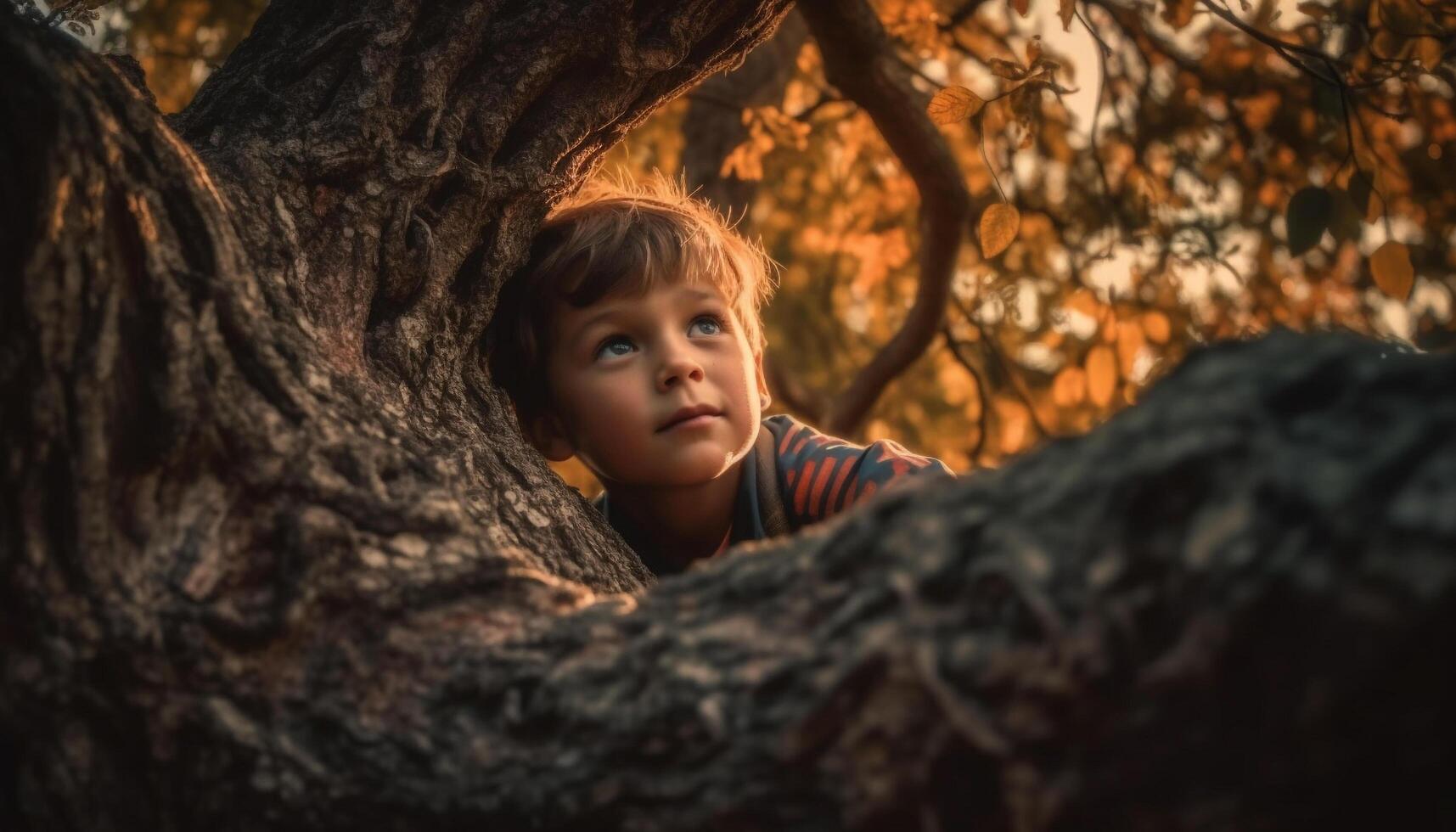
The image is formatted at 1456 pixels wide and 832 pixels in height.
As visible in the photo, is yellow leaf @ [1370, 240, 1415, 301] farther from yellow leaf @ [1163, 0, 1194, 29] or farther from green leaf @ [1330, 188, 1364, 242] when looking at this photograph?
yellow leaf @ [1163, 0, 1194, 29]

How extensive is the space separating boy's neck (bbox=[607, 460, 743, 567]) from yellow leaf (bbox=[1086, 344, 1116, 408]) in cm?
104

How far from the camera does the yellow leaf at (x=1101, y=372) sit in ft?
8.74

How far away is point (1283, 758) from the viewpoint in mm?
646

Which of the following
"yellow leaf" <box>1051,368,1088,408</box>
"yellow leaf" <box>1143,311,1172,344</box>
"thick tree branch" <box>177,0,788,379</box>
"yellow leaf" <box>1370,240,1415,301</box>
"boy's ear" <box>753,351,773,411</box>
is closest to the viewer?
"thick tree branch" <box>177,0,788,379</box>

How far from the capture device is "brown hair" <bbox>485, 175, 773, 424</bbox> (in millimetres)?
2027

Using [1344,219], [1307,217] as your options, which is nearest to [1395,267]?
[1307,217]

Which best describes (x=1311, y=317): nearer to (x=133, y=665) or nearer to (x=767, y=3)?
(x=767, y=3)

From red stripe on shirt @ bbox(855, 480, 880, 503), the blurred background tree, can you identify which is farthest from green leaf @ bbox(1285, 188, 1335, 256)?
red stripe on shirt @ bbox(855, 480, 880, 503)

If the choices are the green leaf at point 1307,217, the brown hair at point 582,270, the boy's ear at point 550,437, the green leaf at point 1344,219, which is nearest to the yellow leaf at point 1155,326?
the green leaf at point 1344,219

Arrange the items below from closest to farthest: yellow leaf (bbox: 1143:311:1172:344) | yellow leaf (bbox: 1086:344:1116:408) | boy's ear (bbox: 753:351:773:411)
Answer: boy's ear (bbox: 753:351:773:411), yellow leaf (bbox: 1086:344:1116:408), yellow leaf (bbox: 1143:311:1172:344)

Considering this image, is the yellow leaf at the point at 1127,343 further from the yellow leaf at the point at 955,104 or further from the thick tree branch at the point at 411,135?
the thick tree branch at the point at 411,135

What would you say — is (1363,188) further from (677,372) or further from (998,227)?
(677,372)

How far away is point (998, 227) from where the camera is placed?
6.89ft

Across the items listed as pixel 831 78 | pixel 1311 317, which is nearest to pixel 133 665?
pixel 831 78
